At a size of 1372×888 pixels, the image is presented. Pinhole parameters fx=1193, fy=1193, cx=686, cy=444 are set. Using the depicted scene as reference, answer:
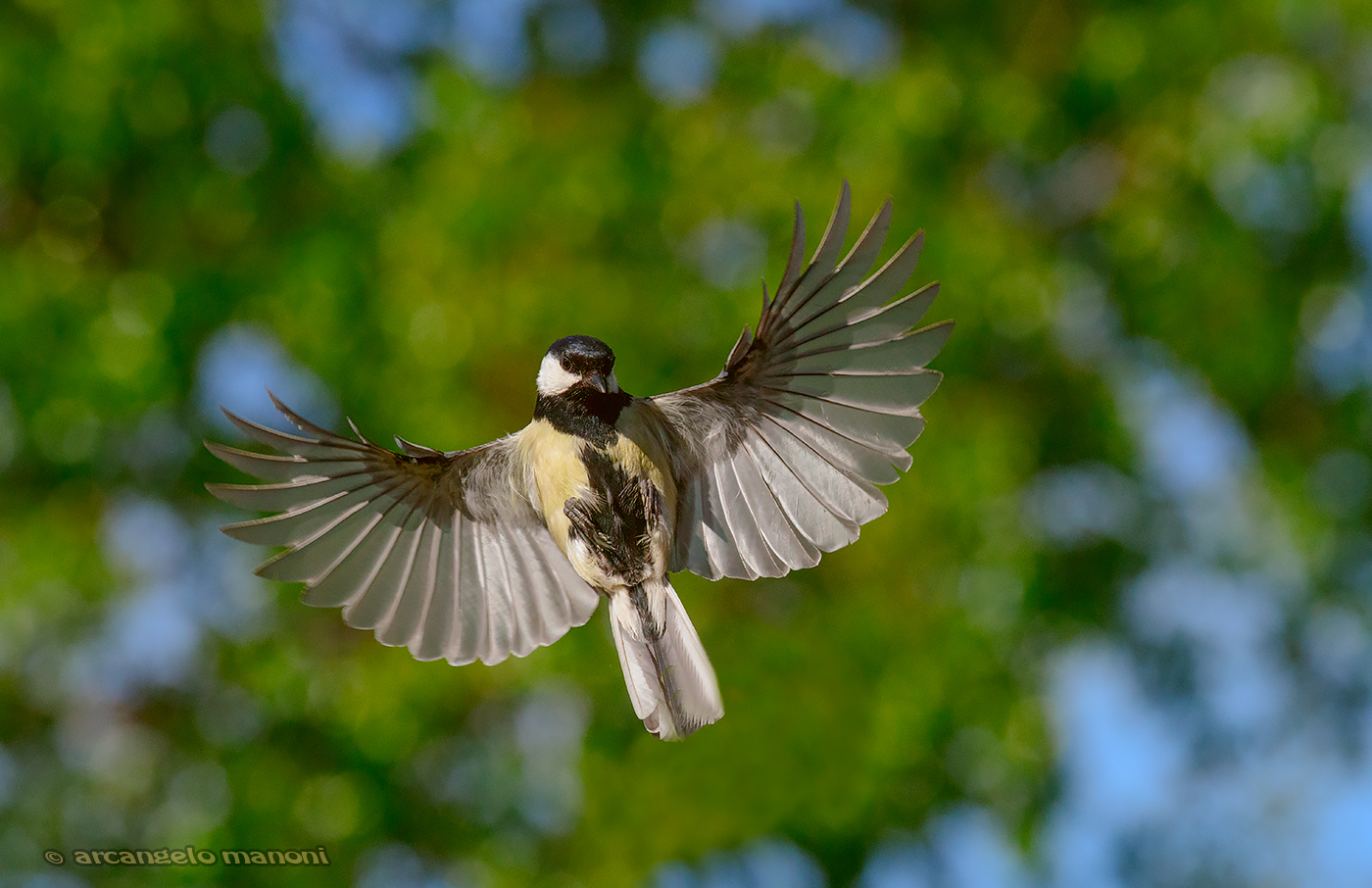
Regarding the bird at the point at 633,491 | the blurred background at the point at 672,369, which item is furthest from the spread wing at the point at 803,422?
the blurred background at the point at 672,369

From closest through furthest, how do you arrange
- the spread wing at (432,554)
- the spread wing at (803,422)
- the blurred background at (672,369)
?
the spread wing at (803,422), the spread wing at (432,554), the blurred background at (672,369)

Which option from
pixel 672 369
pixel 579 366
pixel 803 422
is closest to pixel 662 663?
pixel 579 366

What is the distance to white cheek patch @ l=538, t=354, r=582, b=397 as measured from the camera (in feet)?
3.74

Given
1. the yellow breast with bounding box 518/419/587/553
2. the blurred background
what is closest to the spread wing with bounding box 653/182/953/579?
the yellow breast with bounding box 518/419/587/553

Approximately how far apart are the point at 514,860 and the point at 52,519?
3114 mm

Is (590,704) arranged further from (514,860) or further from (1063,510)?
(1063,510)

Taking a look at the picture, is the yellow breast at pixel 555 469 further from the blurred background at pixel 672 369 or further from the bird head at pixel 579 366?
the blurred background at pixel 672 369

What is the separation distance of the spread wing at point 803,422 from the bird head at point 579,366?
0.11m

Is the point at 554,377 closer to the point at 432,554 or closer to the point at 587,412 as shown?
the point at 587,412

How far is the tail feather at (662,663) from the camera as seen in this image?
1.03 meters

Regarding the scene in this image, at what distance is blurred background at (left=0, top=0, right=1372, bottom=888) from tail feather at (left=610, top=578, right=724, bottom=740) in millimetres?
3190

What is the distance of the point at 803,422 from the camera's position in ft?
4.78

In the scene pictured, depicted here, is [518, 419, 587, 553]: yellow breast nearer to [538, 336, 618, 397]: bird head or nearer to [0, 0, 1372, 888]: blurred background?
[538, 336, 618, 397]: bird head

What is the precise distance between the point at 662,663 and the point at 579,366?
29 cm
